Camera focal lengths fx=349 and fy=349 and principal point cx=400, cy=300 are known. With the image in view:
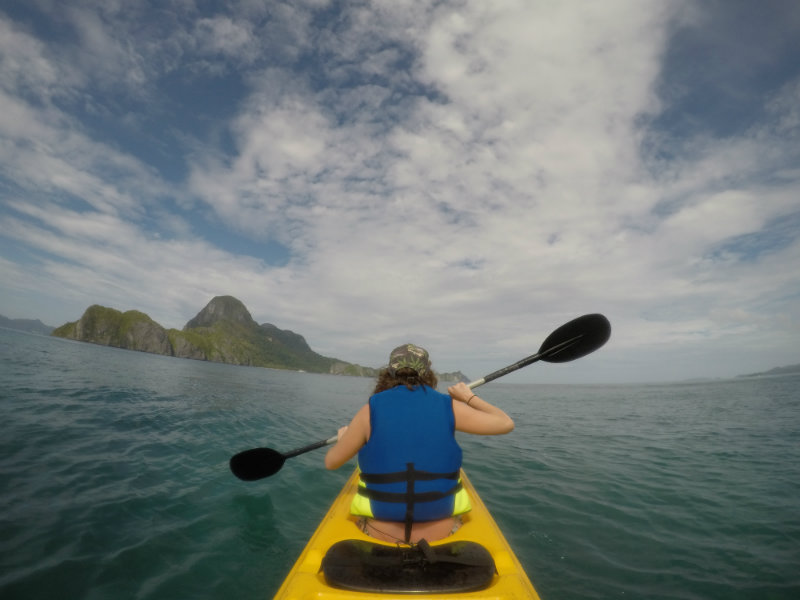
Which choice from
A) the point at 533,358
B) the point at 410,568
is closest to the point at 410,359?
the point at 410,568

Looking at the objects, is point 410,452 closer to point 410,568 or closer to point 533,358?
point 410,568

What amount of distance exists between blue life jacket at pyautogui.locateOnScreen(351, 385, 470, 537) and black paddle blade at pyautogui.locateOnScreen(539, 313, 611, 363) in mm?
3962

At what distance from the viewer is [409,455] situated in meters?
3.36

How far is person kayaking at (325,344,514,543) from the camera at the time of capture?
337 centimetres

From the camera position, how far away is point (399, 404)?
11.3 feet

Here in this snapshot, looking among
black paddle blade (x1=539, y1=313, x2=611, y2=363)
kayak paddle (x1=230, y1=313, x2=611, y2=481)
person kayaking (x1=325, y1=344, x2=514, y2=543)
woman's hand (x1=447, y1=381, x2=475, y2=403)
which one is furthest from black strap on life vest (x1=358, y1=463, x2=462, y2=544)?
black paddle blade (x1=539, y1=313, x2=611, y2=363)

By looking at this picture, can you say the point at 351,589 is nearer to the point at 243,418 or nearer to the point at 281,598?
the point at 281,598

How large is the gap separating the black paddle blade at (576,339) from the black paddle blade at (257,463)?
210 inches

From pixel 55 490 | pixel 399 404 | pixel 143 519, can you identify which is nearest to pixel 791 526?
pixel 399 404

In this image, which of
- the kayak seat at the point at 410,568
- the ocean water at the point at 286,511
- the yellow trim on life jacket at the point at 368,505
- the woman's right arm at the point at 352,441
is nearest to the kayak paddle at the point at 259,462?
the ocean water at the point at 286,511

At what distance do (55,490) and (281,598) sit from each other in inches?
265

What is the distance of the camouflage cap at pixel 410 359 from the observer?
12.5 ft

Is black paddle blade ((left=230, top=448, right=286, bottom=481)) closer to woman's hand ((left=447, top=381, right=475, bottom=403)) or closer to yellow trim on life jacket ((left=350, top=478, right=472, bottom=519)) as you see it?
yellow trim on life jacket ((left=350, top=478, right=472, bottom=519))

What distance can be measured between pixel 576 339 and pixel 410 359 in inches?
165
